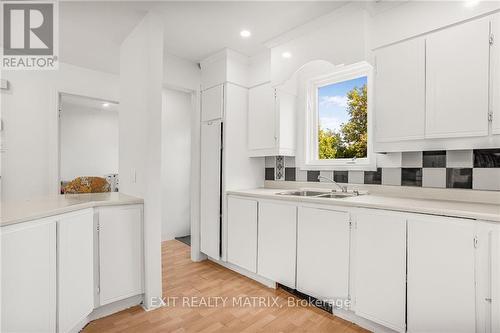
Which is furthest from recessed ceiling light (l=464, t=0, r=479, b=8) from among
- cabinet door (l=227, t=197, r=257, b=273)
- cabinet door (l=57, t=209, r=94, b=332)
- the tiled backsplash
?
cabinet door (l=57, t=209, r=94, b=332)

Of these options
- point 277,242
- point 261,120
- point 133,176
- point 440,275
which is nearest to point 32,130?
point 133,176

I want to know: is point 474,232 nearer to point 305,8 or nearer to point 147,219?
point 305,8

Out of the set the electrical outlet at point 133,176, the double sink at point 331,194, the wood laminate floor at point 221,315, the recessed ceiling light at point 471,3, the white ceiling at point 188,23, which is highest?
the white ceiling at point 188,23

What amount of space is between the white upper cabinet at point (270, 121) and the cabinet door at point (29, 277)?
206 cm

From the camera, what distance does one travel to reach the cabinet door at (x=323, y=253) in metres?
1.92

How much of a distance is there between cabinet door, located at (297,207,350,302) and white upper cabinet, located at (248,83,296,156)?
96 cm

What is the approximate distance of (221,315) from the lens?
6.66ft

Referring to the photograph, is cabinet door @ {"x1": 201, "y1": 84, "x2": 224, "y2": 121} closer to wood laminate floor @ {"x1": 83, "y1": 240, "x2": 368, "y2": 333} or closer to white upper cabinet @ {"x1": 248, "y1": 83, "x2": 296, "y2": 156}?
white upper cabinet @ {"x1": 248, "y1": 83, "x2": 296, "y2": 156}

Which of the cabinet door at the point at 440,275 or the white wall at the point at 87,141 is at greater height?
the white wall at the point at 87,141

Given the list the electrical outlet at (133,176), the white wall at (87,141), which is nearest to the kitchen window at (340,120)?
the electrical outlet at (133,176)

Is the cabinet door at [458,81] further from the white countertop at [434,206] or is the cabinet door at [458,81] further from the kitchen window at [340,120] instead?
the kitchen window at [340,120]

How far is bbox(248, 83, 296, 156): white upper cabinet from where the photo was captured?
2.86 metres

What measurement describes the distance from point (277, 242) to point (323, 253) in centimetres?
48

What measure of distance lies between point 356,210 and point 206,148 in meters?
1.93
